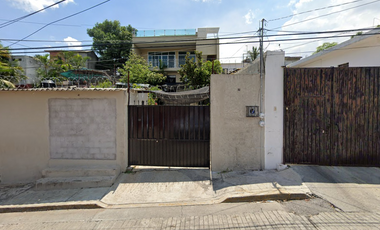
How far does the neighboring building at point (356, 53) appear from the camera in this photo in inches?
270

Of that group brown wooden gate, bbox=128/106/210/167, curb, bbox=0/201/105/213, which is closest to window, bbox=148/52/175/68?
brown wooden gate, bbox=128/106/210/167

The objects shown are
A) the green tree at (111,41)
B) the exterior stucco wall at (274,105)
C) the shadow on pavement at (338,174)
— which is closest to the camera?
the shadow on pavement at (338,174)

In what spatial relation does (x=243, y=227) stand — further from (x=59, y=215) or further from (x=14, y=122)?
(x=14, y=122)

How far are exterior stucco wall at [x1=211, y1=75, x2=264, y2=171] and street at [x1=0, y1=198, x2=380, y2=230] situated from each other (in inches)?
62.0

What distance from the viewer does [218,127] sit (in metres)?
5.52

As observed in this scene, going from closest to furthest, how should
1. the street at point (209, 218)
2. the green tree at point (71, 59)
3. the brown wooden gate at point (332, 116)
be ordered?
the street at point (209, 218)
the brown wooden gate at point (332, 116)
the green tree at point (71, 59)

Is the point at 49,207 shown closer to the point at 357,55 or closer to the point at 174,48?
the point at 357,55

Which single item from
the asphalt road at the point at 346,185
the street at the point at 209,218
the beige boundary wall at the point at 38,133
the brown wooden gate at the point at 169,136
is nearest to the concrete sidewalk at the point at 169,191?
the street at the point at 209,218

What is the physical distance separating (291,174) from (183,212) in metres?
2.92

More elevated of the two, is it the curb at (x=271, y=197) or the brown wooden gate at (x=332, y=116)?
the brown wooden gate at (x=332, y=116)

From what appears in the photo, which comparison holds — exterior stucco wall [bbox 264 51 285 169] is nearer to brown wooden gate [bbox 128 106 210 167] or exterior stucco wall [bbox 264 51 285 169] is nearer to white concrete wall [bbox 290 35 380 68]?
brown wooden gate [bbox 128 106 210 167]

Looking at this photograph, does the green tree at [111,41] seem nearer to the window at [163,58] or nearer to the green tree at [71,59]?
the window at [163,58]

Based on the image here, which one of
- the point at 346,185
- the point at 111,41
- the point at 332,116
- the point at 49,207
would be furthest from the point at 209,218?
the point at 111,41

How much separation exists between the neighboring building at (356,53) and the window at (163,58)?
16.2 metres
